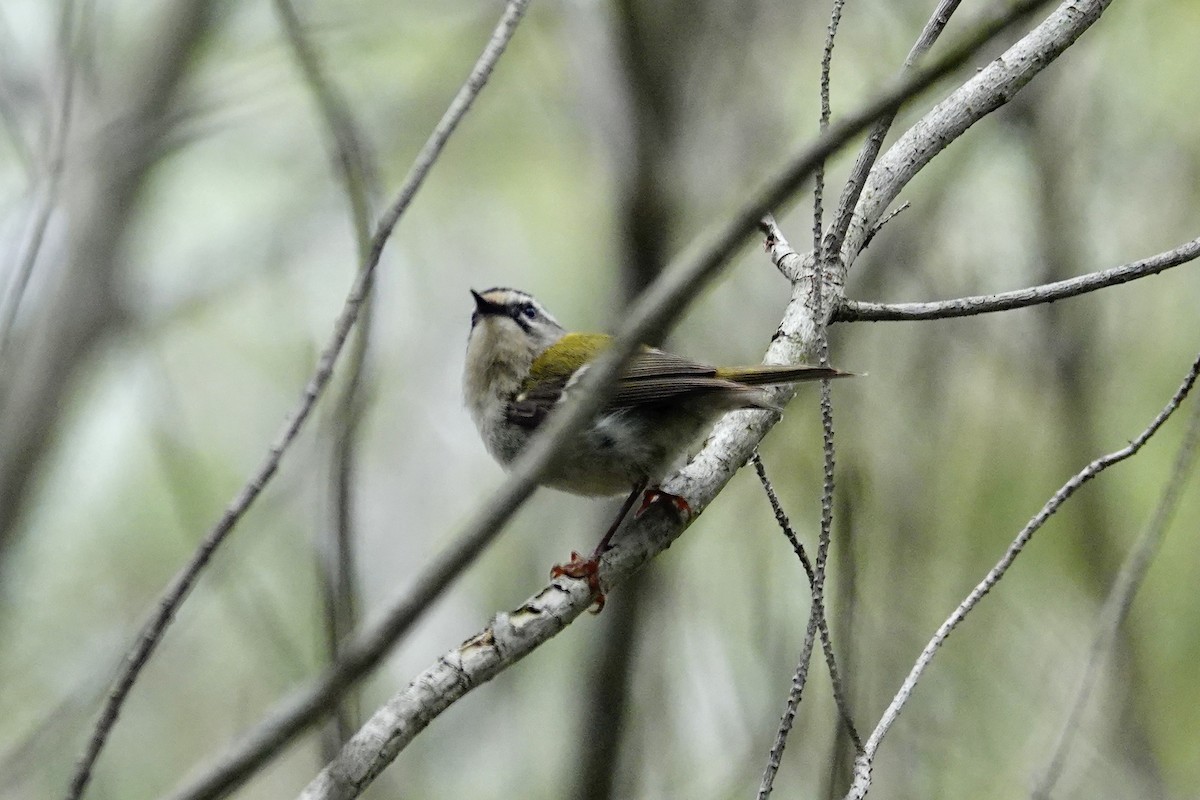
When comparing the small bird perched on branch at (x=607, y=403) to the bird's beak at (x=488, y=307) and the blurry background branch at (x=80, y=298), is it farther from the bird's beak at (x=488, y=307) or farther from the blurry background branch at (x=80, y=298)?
the blurry background branch at (x=80, y=298)

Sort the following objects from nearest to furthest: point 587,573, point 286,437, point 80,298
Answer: point 286,437 < point 587,573 < point 80,298

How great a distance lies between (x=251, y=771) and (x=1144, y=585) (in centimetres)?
560

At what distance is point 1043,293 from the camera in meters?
2.79

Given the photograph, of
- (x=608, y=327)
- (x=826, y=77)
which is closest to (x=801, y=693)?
(x=826, y=77)

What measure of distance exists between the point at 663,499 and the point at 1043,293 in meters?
1.21

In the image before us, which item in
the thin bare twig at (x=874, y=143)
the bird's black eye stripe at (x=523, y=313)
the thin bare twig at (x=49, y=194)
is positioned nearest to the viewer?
the thin bare twig at (x=49, y=194)

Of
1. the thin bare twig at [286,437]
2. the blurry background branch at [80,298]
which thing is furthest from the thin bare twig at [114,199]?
the thin bare twig at [286,437]

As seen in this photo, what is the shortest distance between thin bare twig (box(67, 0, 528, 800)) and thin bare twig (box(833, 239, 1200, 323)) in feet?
4.25

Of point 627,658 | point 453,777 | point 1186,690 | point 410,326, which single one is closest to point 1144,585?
point 1186,690

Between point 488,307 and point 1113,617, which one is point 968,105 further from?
point 488,307

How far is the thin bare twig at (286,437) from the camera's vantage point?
5.44 ft

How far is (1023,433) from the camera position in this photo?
636cm

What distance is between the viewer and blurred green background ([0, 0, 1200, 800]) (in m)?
4.98

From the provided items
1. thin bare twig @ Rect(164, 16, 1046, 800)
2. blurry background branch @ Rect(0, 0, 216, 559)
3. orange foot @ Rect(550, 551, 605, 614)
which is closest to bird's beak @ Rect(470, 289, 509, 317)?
orange foot @ Rect(550, 551, 605, 614)
